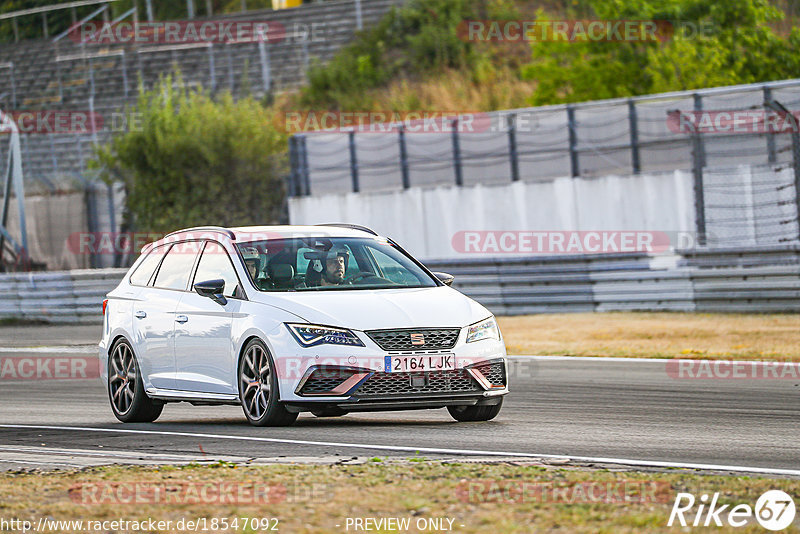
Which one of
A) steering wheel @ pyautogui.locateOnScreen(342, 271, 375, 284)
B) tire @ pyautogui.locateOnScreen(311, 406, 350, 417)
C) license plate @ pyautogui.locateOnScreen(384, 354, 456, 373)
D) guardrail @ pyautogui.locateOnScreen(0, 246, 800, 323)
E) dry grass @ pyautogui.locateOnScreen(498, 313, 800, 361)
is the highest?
steering wheel @ pyautogui.locateOnScreen(342, 271, 375, 284)

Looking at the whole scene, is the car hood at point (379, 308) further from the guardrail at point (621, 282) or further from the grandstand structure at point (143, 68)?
the grandstand structure at point (143, 68)

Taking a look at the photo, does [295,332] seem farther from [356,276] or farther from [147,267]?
[147,267]

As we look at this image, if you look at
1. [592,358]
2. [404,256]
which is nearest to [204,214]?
[592,358]

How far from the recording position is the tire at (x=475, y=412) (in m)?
11.1

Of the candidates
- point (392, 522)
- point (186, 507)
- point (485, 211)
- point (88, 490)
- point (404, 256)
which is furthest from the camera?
point (485, 211)

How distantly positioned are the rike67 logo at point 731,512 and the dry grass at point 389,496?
7cm

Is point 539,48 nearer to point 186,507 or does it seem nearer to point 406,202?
point 406,202

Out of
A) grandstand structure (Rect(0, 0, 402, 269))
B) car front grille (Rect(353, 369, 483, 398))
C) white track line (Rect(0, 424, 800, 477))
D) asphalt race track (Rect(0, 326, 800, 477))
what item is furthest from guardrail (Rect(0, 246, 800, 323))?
grandstand structure (Rect(0, 0, 402, 269))

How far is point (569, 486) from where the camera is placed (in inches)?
289

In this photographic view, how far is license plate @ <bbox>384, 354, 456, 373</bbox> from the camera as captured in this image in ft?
33.4

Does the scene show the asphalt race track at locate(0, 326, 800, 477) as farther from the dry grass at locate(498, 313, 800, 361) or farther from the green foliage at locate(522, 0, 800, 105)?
the green foliage at locate(522, 0, 800, 105)

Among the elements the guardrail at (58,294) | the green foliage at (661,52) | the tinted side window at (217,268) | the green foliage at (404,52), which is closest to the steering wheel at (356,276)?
the tinted side window at (217,268)

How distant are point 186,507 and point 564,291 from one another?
55.3 feet

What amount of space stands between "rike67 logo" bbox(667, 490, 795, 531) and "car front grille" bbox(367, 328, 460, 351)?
3.51m
